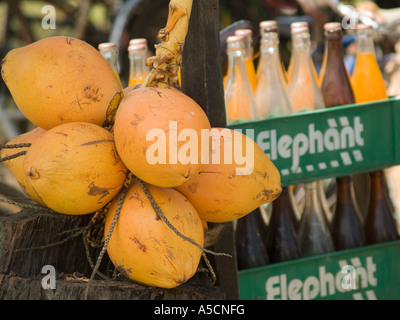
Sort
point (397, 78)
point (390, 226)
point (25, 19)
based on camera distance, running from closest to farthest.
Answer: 1. point (390, 226)
2. point (397, 78)
3. point (25, 19)

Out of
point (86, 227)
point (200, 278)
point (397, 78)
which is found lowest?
point (397, 78)

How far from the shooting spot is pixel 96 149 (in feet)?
2.42

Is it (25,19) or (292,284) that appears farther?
(25,19)

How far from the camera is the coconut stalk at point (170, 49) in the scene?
790mm

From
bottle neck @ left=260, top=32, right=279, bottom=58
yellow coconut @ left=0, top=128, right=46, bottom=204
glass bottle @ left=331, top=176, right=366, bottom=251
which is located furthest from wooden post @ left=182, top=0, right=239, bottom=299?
glass bottle @ left=331, top=176, right=366, bottom=251

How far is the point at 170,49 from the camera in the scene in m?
0.79

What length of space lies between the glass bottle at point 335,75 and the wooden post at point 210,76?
0.90 metres

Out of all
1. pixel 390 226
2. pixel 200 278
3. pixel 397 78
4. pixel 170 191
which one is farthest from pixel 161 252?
pixel 397 78

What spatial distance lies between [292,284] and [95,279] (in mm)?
875

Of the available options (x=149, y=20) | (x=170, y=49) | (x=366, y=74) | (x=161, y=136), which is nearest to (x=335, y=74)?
(x=366, y=74)

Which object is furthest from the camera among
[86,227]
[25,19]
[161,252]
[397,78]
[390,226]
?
[25,19]

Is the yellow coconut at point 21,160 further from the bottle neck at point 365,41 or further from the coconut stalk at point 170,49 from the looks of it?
the bottle neck at point 365,41

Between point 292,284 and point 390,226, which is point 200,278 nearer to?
point 292,284

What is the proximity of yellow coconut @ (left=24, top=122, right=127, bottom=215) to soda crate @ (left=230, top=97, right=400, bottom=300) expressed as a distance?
763mm
